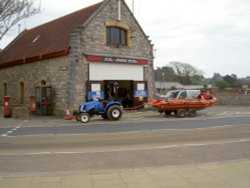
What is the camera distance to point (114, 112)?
19.8 meters

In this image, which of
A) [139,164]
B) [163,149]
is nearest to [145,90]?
[163,149]

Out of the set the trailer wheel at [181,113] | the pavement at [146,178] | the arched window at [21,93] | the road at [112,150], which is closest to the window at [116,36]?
the trailer wheel at [181,113]

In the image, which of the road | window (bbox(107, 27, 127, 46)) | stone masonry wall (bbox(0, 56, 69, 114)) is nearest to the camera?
the road

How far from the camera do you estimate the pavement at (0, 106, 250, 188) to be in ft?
18.9

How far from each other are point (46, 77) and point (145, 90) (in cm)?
769

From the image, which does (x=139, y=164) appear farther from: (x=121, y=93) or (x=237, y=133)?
(x=121, y=93)

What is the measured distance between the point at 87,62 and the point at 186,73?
67.2 m

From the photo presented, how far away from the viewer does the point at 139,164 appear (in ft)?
25.0

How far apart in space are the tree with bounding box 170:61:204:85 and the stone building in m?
61.4

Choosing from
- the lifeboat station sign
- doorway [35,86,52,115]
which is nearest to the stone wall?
the lifeboat station sign

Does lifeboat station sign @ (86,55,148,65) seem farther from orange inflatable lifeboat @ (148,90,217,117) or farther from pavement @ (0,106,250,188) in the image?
pavement @ (0,106,250,188)

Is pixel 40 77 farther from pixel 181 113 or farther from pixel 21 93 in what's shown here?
pixel 181 113

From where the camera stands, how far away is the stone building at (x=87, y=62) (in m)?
22.6

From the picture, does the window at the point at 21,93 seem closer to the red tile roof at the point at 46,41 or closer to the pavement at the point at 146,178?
the red tile roof at the point at 46,41
